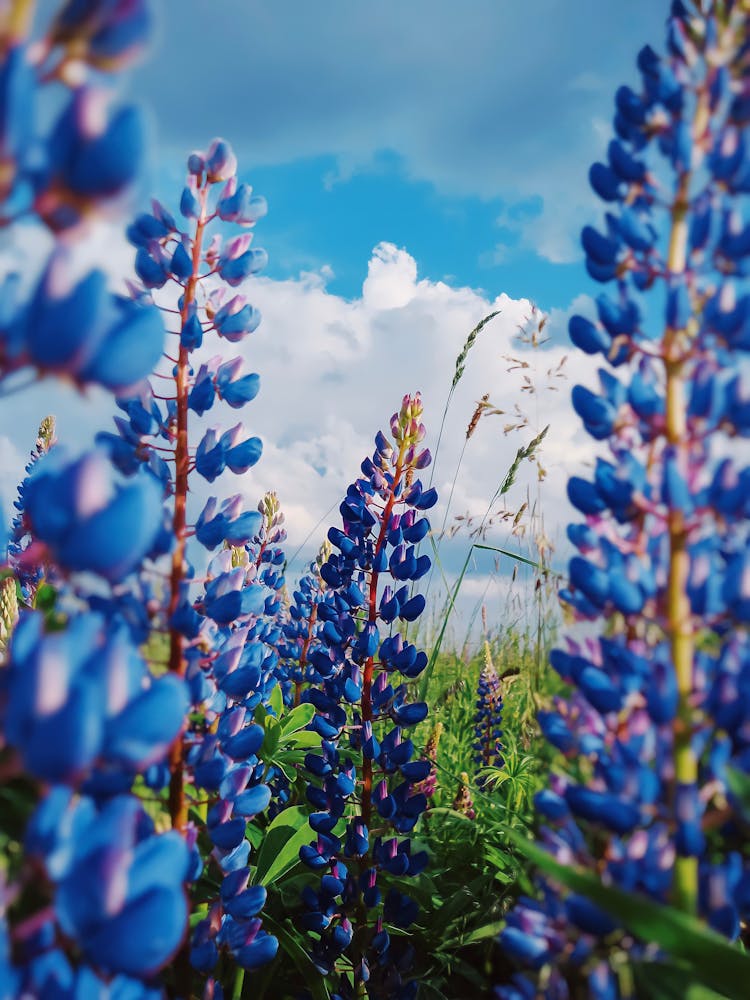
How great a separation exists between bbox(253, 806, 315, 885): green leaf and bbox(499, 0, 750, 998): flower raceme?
4.68 feet

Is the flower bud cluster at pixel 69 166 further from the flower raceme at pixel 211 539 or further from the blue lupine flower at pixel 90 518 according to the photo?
the flower raceme at pixel 211 539

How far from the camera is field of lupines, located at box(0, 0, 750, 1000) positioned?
32.7 inches

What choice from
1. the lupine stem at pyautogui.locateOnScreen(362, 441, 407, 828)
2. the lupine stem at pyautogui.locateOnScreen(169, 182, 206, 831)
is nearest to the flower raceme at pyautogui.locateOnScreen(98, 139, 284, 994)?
the lupine stem at pyautogui.locateOnScreen(169, 182, 206, 831)

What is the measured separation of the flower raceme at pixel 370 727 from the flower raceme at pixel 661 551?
1.11 m

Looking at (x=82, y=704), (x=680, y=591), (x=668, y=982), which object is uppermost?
(x=680, y=591)

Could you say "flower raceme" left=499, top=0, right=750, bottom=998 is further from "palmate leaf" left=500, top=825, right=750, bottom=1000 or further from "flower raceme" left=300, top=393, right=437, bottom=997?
"flower raceme" left=300, top=393, right=437, bottom=997

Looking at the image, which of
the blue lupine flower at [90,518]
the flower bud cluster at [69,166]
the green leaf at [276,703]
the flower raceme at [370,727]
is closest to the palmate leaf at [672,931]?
the blue lupine flower at [90,518]

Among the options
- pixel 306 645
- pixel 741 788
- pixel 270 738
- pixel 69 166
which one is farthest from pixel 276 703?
pixel 69 166

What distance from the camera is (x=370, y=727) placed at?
2506 mm

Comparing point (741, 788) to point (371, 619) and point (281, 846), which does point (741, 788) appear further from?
point (281, 846)

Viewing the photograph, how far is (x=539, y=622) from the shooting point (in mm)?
3299

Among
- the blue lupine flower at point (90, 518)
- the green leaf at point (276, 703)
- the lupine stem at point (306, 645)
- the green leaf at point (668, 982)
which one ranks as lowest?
the green leaf at point (668, 982)

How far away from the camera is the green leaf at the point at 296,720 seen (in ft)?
11.4

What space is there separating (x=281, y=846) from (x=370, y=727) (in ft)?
1.62
